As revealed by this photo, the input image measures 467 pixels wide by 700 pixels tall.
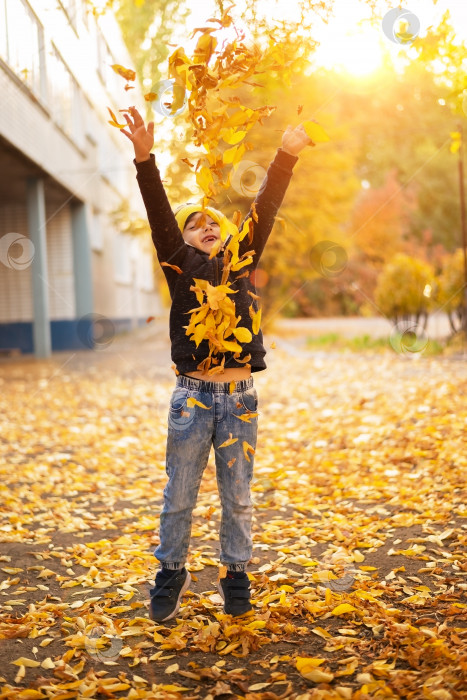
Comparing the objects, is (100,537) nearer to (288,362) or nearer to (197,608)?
(197,608)

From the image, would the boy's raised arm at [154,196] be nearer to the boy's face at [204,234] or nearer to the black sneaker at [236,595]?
the boy's face at [204,234]

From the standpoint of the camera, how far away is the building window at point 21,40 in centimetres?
720

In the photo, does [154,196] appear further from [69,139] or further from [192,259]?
[69,139]

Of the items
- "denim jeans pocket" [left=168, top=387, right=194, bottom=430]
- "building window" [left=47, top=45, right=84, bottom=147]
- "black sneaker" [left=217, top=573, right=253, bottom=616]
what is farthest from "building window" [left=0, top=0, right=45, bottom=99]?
"black sneaker" [left=217, top=573, right=253, bottom=616]

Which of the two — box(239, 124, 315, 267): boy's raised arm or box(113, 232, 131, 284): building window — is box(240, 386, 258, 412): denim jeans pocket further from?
box(113, 232, 131, 284): building window

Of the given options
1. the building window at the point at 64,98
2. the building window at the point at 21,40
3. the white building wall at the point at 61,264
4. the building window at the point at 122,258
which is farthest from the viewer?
the building window at the point at 122,258

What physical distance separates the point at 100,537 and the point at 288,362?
29.2 feet

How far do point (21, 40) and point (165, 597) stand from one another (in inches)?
300

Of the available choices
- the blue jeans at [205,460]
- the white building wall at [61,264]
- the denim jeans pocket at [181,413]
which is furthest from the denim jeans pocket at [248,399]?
the white building wall at [61,264]

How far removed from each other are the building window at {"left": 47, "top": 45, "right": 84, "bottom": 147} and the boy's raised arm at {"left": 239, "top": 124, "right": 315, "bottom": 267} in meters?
11.0

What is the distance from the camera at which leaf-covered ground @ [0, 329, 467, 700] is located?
2.30 metres

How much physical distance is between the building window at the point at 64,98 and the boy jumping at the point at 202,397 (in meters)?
11.0

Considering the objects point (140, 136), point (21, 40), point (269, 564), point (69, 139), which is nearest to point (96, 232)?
point (69, 139)

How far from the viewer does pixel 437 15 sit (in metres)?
3.63
